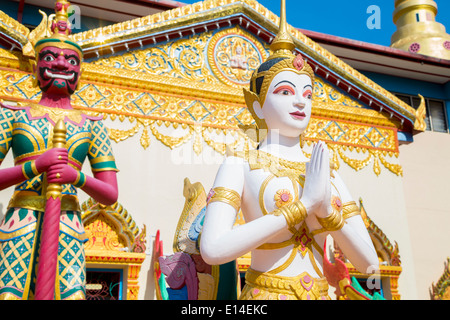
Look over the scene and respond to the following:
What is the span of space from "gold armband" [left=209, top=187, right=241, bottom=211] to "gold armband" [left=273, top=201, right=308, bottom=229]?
262 millimetres

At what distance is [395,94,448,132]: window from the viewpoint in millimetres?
9727

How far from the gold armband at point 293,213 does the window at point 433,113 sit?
25.2ft

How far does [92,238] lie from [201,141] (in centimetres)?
183

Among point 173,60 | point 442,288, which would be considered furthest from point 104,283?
point 442,288

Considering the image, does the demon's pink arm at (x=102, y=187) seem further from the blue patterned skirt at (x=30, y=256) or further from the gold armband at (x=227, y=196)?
the gold armband at (x=227, y=196)

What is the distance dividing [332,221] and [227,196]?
0.59 metres

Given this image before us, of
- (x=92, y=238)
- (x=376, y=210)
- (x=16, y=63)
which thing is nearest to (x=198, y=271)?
(x=92, y=238)

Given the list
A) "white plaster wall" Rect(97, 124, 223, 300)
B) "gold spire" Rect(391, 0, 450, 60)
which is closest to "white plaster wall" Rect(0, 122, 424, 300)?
"white plaster wall" Rect(97, 124, 223, 300)

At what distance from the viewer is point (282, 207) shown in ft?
9.13

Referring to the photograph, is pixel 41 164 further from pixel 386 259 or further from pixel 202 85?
pixel 386 259

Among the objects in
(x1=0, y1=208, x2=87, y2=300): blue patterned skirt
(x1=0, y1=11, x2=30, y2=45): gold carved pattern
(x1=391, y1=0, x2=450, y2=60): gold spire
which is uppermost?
(x1=391, y1=0, x2=450, y2=60): gold spire

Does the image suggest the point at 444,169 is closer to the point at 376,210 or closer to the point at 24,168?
the point at 376,210

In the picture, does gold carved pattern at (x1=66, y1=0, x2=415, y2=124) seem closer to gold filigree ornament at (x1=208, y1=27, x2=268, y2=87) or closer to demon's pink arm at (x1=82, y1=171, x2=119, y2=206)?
gold filigree ornament at (x1=208, y1=27, x2=268, y2=87)
